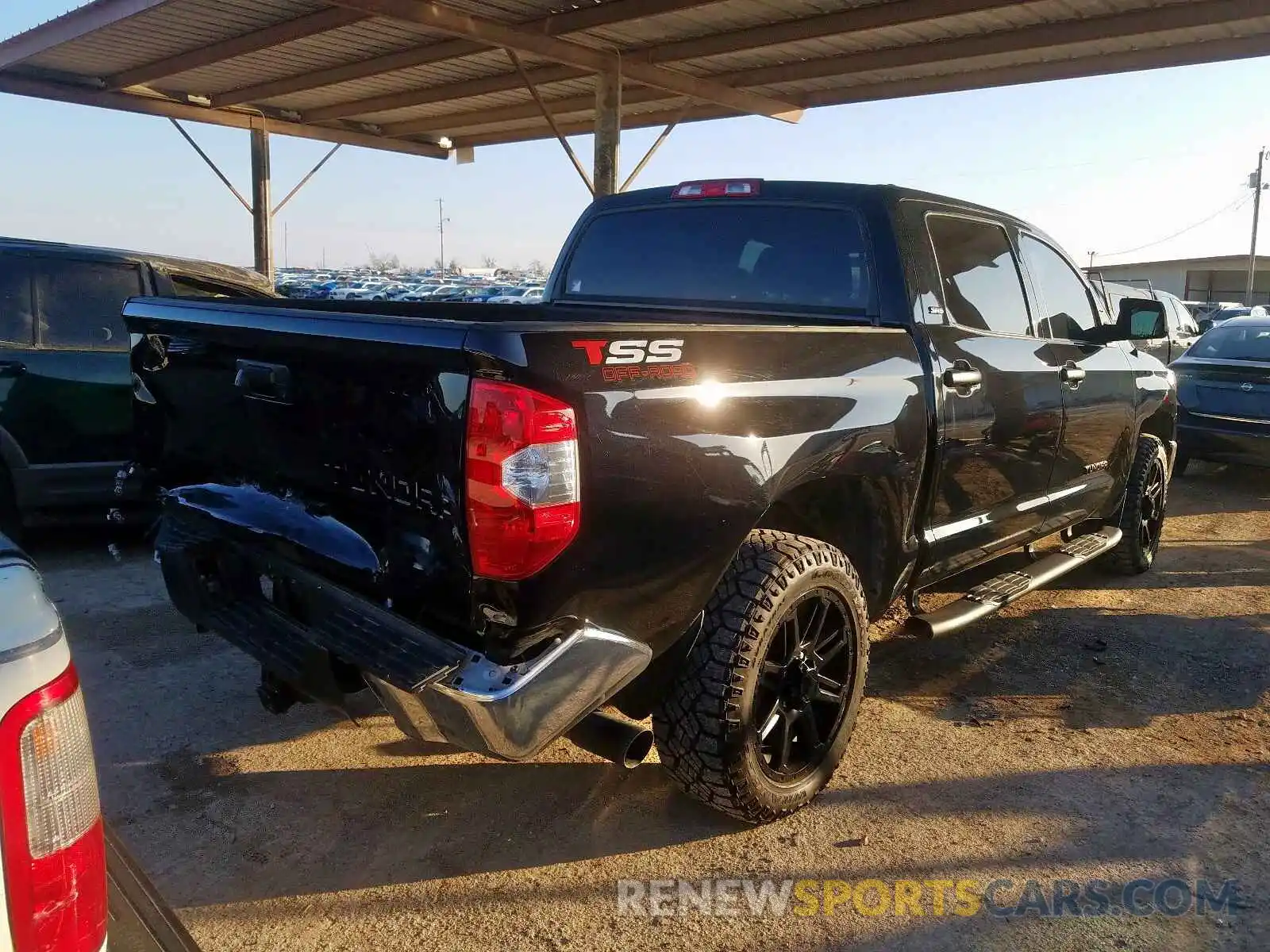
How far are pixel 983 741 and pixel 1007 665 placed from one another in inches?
35.4

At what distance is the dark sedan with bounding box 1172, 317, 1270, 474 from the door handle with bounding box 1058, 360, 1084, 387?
4.69 m

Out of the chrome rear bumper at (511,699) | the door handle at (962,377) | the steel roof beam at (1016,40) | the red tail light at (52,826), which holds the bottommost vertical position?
the chrome rear bumper at (511,699)

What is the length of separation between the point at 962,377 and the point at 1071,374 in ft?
3.97

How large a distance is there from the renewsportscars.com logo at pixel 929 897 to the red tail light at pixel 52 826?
1584 mm

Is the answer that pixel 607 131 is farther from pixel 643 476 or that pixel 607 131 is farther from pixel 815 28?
pixel 643 476

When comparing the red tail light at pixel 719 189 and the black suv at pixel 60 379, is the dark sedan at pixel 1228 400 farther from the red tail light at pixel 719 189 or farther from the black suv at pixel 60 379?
the black suv at pixel 60 379

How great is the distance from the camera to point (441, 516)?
2285mm

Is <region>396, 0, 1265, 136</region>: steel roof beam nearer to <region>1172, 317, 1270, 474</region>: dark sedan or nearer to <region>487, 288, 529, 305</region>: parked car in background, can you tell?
<region>1172, 317, 1270, 474</region>: dark sedan

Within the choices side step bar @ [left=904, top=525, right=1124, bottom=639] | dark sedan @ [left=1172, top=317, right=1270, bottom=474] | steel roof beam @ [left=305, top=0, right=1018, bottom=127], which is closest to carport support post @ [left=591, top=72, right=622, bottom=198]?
steel roof beam @ [left=305, top=0, right=1018, bottom=127]

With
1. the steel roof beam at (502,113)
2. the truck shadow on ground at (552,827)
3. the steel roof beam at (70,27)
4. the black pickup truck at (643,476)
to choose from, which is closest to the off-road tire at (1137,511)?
the black pickup truck at (643,476)

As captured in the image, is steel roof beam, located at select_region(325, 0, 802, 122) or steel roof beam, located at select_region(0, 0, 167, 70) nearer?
steel roof beam, located at select_region(325, 0, 802, 122)

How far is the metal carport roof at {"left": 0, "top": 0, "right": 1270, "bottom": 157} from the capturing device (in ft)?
28.6

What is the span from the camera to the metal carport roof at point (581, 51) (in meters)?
8.70

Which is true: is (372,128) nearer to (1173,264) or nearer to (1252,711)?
(1252,711)
